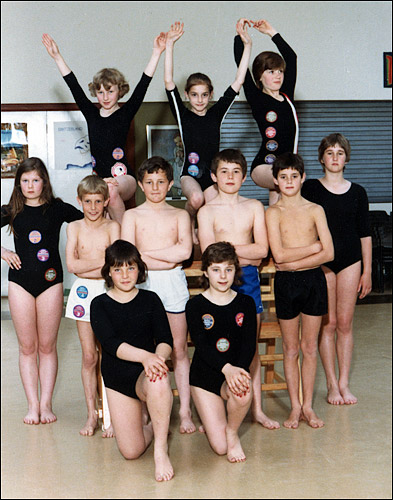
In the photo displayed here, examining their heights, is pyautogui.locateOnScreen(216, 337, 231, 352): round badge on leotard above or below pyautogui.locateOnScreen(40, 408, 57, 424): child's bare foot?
above

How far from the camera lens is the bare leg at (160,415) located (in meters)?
2.14

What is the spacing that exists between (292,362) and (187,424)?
517 millimetres

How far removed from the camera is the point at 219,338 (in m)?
2.37

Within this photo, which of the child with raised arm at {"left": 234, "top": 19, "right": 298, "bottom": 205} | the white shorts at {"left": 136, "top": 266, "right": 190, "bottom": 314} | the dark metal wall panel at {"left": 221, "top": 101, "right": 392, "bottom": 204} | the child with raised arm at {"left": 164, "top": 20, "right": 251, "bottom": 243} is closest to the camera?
the white shorts at {"left": 136, "top": 266, "right": 190, "bottom": 314}

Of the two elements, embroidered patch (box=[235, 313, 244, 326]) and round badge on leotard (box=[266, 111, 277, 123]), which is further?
round badge on leotard (box=[266, 111, 277, 123])

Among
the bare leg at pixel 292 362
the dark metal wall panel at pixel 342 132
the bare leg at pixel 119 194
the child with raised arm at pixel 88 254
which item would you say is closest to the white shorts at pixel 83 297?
the child with raised arm at pixel 88 254

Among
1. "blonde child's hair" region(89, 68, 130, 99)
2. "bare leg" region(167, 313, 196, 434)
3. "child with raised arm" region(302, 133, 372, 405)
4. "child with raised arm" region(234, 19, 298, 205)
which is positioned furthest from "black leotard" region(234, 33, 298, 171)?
"bare leg" region(167, 313, 196, 434)

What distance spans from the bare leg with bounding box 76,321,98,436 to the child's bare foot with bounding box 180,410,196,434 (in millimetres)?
362

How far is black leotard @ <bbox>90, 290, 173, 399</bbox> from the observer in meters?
2.27

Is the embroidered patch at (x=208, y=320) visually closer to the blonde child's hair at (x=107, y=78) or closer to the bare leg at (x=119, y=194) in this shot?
the bare leg at (x=119, y=194)

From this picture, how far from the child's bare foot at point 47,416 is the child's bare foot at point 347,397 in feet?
4.26

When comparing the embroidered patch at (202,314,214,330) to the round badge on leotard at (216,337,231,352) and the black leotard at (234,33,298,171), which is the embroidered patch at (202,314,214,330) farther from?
the black leotard at (234,33,298,171)

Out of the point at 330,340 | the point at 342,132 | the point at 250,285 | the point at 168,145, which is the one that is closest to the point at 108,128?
the point at 250,285

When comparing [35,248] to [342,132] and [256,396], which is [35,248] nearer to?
[256,396]
